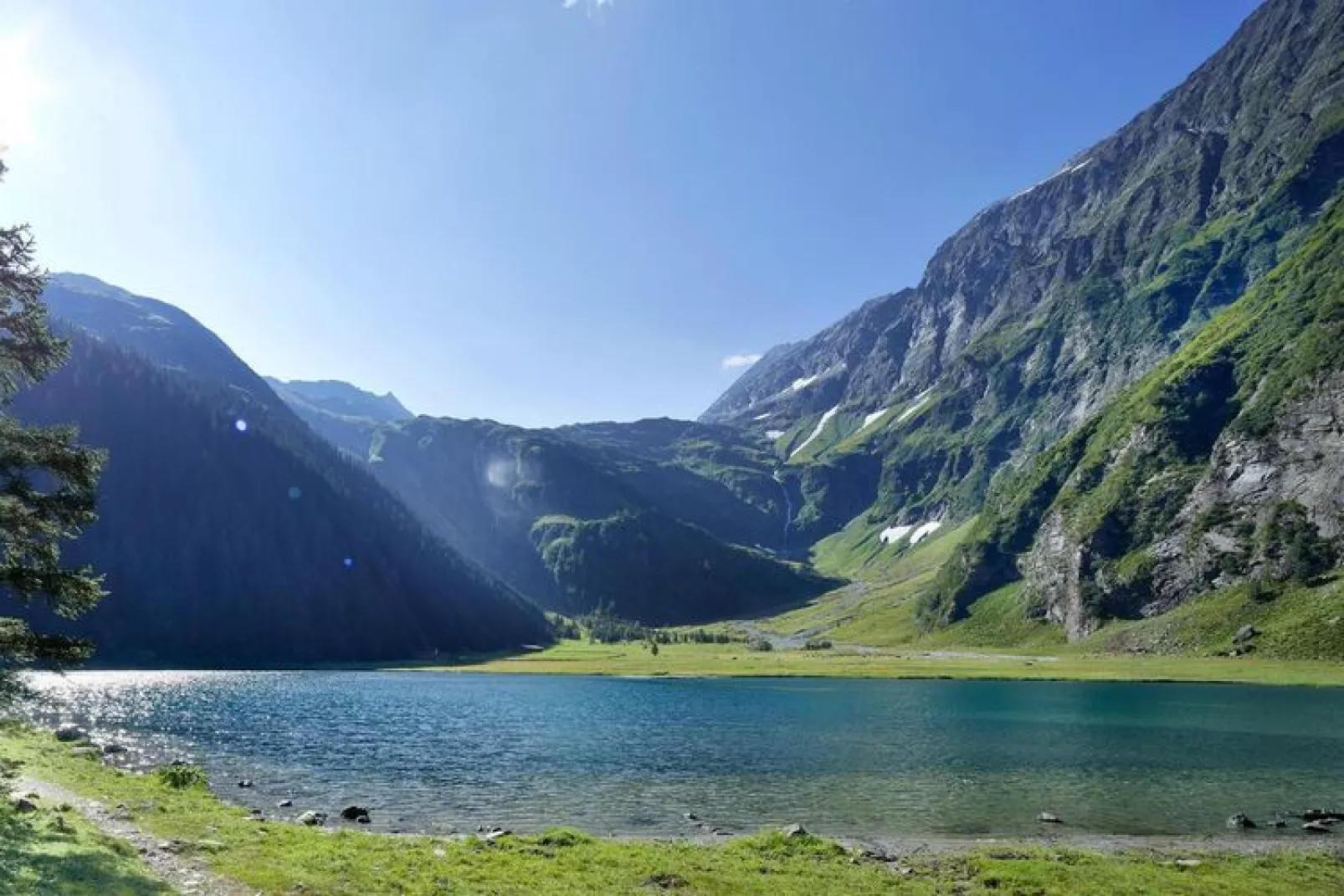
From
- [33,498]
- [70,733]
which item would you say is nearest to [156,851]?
[33,498]

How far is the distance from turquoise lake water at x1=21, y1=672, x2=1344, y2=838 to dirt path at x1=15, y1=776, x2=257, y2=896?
1298 centimetres

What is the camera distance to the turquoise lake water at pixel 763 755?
46.4m

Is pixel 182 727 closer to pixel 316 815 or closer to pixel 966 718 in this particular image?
pixel 316 815

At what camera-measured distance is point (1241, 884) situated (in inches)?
1216

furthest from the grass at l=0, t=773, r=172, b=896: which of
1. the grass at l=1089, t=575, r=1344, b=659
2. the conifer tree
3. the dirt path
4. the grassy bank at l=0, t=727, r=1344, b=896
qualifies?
the grass at l=1089, t=575, r=1344, b=659

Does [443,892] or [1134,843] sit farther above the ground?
[443,892]

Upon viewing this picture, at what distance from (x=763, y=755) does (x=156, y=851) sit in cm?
4984

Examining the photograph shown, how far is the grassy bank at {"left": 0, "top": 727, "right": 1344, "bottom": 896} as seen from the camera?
86.9 ft

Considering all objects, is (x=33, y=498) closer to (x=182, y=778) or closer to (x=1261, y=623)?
(x=182, y=778)

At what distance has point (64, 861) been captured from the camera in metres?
21.6

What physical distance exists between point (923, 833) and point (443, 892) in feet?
89.2

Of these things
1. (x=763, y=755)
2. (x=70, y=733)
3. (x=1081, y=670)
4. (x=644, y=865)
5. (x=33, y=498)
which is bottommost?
(x=1081, y=670)

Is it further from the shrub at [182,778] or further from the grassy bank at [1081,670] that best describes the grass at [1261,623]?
the shrub at [182,778]

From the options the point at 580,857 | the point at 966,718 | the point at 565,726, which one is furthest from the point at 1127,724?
the point at 580,857
